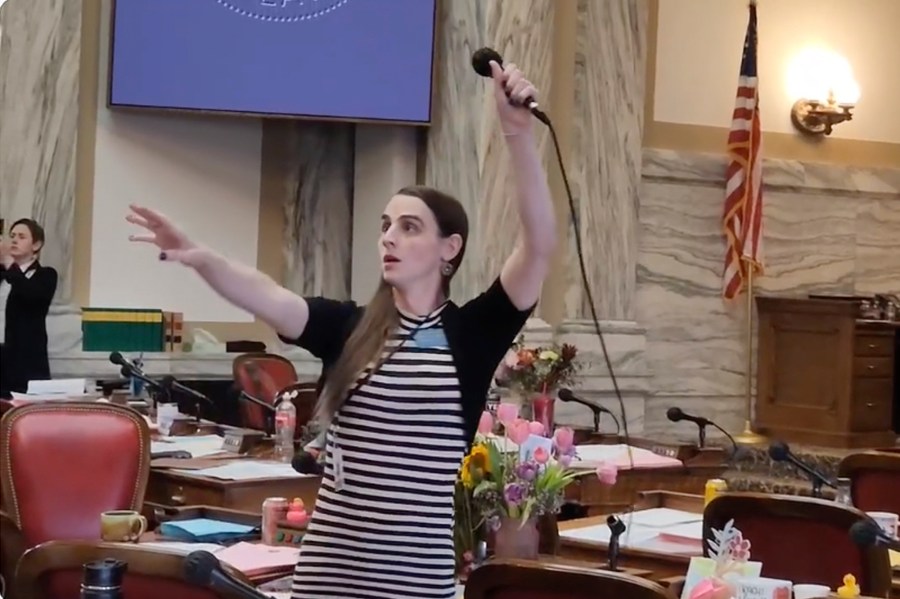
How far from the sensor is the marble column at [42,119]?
746cm

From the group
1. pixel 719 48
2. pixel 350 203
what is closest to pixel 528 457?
pixel 350 203

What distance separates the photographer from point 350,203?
8711 millimetres

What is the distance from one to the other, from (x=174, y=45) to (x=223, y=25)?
28 centimetres

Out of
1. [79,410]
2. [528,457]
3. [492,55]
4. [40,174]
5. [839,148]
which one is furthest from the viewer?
[839,148]

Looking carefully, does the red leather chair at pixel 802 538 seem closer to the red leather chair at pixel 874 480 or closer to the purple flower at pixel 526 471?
the purple flower at pixel 526 471

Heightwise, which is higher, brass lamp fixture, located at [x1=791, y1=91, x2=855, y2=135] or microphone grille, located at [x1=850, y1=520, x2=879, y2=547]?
brass lamp fixture, located at [x1=791, y1=91, x2=855, y2=135]

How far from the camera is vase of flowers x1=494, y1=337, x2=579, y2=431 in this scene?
541 centimetres

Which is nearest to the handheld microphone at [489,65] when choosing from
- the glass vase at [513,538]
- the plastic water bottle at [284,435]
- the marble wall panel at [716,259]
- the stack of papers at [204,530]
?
the glass vase at [513,538]

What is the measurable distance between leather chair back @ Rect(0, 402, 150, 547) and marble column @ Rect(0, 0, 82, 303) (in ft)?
12.5

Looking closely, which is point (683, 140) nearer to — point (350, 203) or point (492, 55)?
point (350, 203)

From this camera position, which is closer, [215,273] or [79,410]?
[215,273]

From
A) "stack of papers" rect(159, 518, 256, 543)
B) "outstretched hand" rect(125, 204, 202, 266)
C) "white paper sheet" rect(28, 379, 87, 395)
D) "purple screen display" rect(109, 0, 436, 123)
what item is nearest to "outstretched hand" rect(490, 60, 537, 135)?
"outstretched hand" rect(125, 204, 202, 266)

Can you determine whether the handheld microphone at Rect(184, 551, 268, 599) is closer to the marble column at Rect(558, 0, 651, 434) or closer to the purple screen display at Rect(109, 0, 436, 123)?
the purple screen display at Rect(109, 0, 436, 123)

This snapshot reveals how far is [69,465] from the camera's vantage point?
3854 mm
